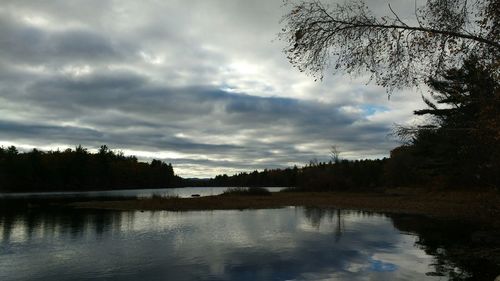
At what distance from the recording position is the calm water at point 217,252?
1572 centimetres

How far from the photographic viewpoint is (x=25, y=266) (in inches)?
665

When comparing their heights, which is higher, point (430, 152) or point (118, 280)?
point (430, 152)

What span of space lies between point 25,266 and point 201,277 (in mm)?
7277

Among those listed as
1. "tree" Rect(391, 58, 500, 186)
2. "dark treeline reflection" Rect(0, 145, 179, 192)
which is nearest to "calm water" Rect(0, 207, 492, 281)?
"tree" Rect(391, 58, 500, 186)

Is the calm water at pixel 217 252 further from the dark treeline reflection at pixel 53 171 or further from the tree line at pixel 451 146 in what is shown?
the dark treeline reflection at pixel 53 171

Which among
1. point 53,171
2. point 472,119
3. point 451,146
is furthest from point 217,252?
point 53,171

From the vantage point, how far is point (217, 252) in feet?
65.7

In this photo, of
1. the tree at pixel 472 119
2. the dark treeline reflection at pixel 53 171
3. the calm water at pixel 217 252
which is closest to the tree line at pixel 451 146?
the tree at pixel 472 119

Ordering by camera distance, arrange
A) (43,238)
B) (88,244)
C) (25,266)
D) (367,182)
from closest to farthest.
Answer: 1. (25,266)
2. (88,244)
3. (43,238)
4. (367,182)

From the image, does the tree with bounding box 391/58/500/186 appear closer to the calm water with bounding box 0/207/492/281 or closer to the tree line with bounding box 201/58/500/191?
the tree line with bounding box 201/58/500/191

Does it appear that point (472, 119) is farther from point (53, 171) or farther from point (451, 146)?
point (53, 171)

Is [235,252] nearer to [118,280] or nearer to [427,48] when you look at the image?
[118,280]

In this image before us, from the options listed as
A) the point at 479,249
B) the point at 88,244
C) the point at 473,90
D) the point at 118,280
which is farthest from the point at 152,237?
the point at 473,90

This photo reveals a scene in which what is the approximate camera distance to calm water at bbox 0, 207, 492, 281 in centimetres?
1572
